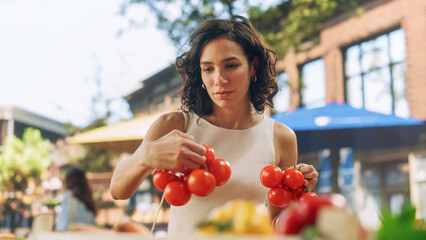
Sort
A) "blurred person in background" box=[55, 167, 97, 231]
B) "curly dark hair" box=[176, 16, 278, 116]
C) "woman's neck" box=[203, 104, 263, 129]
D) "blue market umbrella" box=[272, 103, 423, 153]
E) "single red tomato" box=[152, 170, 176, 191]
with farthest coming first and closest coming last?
"blurred person in background" box=[55, 167, 97, 231]
"blue market umbrella" box=[272, 103, 423, 153]
"woman's neck" box=[203, 104, 263, 129]
"curly dark hair" box=[176, 16, 278, 116]
"single red tomato" box=[152, 170, 176, 191]

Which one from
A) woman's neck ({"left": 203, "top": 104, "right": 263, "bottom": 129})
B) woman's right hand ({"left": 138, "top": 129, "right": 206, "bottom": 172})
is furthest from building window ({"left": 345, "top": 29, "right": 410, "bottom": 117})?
woman's right hand ({"left": 138, "top": 129, "right": 206, "bottom": 172})

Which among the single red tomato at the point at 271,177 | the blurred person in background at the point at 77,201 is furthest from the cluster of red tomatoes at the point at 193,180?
the blurred person in background at the point at 77,201

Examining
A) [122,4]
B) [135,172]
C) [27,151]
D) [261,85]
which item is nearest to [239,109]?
[261,85]

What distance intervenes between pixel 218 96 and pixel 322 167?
11.0 metres

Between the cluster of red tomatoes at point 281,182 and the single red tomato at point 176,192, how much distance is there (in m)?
0.38

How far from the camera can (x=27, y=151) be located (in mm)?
24078

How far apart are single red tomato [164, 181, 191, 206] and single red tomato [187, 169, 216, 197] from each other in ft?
0.27

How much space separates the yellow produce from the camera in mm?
727

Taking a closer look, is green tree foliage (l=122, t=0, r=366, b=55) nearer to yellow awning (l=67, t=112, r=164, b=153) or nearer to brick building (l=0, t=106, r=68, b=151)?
yellow awning (l=67, t=112, r=164, b=153)

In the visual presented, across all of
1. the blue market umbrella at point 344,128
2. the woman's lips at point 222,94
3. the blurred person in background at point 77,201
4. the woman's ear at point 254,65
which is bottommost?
the blurred person in background at point 77,201

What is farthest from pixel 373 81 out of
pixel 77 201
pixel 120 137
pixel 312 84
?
pixel 77 201

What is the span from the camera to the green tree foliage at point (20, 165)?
72.1ft

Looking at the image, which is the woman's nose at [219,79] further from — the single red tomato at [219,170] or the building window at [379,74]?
the building window at [379,74]

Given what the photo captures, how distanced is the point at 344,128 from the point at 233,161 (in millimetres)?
4042
